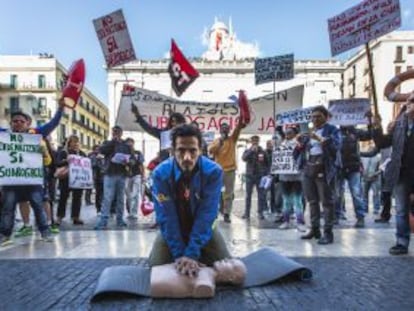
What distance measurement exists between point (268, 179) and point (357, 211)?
6.35 ft

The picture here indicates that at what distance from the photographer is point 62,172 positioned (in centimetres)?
923

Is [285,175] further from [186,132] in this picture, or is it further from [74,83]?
[186,132]

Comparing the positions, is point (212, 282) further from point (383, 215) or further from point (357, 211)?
point (383, 215)

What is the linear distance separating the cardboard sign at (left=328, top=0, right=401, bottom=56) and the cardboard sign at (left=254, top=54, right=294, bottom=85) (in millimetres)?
2901

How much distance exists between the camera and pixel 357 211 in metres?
8.62

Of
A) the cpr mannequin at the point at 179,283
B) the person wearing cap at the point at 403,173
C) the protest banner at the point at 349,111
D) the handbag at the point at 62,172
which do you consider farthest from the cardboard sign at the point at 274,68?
the cpr mannequin at the point at 179,283

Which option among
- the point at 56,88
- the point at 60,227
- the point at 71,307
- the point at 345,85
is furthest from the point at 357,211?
the point at 345,85

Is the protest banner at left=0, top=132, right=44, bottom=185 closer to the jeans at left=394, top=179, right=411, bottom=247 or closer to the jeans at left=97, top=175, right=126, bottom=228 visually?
the jeans at left=97, top=175, right=126, bottom=228

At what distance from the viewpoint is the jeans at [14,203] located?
21.5 ft

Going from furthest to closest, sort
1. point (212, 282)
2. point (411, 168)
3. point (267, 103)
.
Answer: point (267, 103) < point (411, 168) < point (212, 282)

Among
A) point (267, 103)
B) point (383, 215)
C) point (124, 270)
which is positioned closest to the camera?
point (124, 270)

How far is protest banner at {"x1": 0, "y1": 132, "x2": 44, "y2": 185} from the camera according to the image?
6645 mm

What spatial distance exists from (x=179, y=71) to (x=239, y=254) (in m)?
5.77

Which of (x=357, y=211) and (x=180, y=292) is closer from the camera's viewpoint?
(x=180, y=292)
